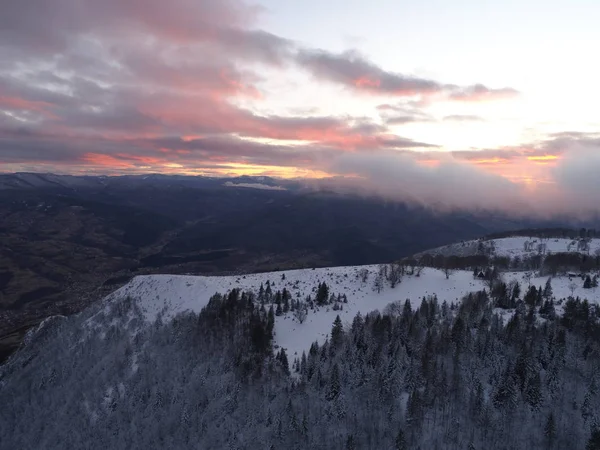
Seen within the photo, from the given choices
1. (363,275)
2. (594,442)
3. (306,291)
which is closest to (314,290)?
(306,291)

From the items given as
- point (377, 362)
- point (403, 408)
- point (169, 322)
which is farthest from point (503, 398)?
point (169, 322)

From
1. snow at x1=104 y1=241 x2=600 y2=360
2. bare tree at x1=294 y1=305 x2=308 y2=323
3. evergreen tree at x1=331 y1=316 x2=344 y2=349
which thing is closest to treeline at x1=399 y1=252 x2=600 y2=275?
snow at x1=104 y1=241 x2=600 y2=360

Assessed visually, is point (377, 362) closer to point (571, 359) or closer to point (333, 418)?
point (333, 418)

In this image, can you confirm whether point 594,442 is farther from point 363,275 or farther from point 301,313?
point 363,275

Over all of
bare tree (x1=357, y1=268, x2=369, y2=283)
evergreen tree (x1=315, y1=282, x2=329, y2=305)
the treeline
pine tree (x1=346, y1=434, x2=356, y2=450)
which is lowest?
pine tree (x1=346, y1=434, x2=356, y2=450)

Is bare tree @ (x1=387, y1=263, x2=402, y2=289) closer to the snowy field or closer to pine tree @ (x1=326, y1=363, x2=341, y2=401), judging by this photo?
the snowy field

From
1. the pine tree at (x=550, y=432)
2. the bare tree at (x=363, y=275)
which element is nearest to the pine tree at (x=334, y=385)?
the pine tree at (x=550, y=432)
